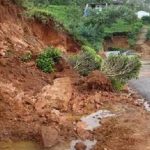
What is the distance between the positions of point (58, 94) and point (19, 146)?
5.58 metres

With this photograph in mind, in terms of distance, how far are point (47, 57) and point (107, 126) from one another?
22.8 ft

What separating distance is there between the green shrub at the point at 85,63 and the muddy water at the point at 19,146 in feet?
33.6

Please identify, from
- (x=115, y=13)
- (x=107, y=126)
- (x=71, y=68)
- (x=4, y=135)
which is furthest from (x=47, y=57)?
(x=115, y=13)

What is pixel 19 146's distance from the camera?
14.5m

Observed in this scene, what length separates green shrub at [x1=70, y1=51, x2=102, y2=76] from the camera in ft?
80.3

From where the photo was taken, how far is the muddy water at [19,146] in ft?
46.9

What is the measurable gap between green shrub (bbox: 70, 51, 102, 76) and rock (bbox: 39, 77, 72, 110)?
277cm

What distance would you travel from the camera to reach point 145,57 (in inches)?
1953

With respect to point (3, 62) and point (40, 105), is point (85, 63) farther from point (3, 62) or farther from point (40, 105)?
point (40, 105)

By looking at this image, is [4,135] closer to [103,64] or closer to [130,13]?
[103,64]

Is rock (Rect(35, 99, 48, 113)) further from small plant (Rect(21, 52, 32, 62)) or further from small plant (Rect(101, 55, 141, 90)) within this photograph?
small plant (Rect(101, 55, 141, 90))

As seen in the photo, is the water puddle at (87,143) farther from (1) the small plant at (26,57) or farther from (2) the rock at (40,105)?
(1) the small plant at (26,57)

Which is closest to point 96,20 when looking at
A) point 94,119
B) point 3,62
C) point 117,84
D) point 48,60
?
point 117,84

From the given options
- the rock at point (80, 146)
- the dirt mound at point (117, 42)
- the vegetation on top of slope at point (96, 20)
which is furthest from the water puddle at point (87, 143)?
the dirt mound at point (117, 42)
